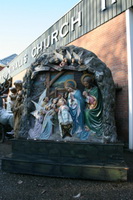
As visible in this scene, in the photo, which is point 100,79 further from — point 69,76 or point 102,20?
point 102,20

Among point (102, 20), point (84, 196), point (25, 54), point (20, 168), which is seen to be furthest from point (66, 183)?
point (25, 54)

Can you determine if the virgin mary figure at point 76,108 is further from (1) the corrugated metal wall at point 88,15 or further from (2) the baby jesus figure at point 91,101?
(1) the corrugated metal wall at point 88,15

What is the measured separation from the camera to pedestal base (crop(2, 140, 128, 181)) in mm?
3291

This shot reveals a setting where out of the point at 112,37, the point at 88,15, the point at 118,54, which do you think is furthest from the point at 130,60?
the point at 88,15

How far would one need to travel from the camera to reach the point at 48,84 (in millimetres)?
4500

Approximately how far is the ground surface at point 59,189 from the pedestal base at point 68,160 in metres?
0.13

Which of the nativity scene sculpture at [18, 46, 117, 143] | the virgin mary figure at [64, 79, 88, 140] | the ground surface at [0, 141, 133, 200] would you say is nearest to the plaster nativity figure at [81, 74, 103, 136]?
the nativity scene sculpture at [18, 46, 117, 143]

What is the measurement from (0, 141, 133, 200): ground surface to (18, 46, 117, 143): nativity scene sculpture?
923 millimetres

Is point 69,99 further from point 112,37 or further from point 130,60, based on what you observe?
point 112,37

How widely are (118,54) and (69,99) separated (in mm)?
3793

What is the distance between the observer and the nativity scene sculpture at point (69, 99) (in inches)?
154

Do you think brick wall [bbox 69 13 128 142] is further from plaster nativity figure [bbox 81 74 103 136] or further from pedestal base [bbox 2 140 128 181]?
pedestal base [bbox 2 140 128 181]

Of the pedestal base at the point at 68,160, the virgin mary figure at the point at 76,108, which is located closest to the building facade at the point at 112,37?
the virgin mary figure at the point at 76,108

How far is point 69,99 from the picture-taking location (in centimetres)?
418
